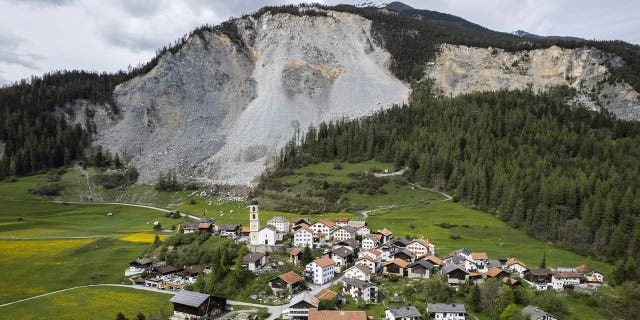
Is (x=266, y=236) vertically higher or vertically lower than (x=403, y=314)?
higher

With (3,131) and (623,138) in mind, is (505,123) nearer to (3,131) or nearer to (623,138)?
(623,138)

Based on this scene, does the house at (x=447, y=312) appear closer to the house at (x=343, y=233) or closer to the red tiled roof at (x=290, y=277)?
the red tiled roof at (x=290, y=277)

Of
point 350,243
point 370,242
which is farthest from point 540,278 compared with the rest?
point 350,243

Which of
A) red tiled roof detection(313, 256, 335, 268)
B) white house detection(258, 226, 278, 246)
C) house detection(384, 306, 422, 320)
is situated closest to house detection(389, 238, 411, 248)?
red tiled roof detection(313, 256, 335, 268)

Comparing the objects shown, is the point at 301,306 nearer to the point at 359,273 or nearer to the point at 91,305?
the point at 359,273

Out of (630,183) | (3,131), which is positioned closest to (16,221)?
(3,131)

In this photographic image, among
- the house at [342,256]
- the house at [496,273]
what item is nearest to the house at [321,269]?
the house at [342,256]
